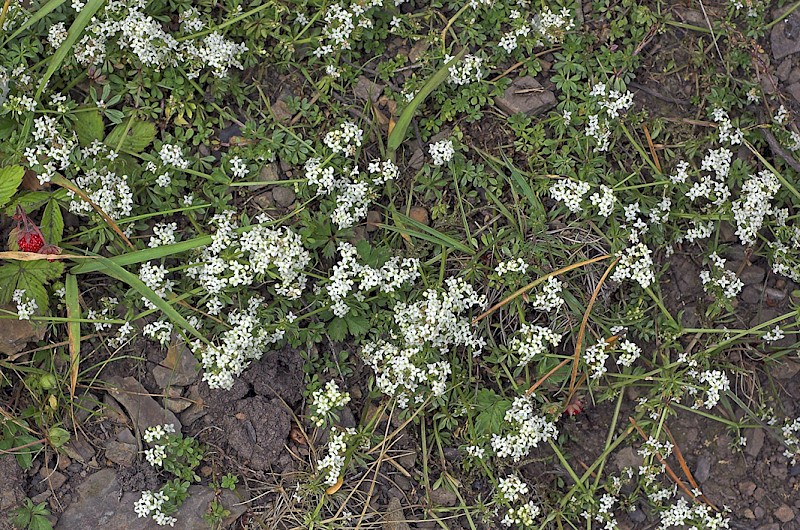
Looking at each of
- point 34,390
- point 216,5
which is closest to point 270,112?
point 216,5

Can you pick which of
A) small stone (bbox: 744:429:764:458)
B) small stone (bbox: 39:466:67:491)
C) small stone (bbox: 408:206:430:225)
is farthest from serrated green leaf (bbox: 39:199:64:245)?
small stone (bbox: 744:429:764:458)

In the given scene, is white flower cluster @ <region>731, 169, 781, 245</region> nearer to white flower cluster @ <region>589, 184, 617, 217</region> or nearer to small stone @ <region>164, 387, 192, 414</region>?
white flower cluster @ <region>589, 184, 617, 217</region>

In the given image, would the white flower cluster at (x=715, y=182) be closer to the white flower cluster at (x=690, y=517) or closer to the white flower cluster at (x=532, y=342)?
the white flower cluster at (x=532, y=342)

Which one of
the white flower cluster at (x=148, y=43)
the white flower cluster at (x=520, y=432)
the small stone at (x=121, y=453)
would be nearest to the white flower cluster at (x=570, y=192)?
the white flower cluster at (x=520, y=432)

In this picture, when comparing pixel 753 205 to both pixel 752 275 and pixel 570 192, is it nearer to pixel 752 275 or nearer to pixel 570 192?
pixel 752 275

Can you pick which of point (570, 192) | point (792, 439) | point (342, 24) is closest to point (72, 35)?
point (342, 24)

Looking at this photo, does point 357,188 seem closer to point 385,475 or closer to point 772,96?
point 385,475
